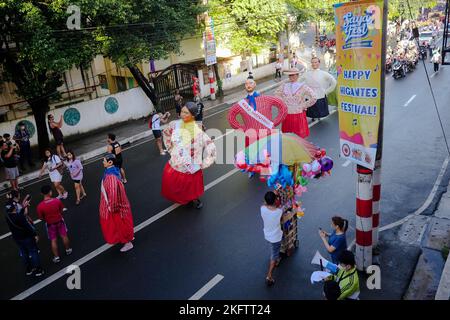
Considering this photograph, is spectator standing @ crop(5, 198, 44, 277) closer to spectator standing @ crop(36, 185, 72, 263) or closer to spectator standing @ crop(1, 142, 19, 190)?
spectator standing @ crop(36, 185, 72, 263)

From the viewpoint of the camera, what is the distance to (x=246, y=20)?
22.1 meters

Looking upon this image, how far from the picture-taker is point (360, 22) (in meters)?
5.43

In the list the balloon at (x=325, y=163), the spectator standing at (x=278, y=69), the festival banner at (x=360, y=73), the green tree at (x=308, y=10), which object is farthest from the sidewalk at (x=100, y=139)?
the festival banner at (x=360, y=73)

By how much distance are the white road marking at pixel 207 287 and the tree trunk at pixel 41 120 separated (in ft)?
32.2

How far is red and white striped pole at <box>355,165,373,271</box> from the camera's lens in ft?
20.1

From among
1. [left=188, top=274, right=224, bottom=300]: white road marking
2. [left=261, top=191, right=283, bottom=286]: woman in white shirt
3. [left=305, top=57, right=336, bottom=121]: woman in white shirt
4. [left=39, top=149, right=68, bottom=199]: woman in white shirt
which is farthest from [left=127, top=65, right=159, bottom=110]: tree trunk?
Answer: [left=261, top=191, right=283, bottom=286]: woman in white shirt

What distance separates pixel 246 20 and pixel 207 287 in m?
18.1

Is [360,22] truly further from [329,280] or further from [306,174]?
[329,280]

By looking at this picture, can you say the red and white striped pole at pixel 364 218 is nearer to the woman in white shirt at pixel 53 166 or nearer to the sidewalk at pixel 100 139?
the woman in white shirt at pixel 53 166

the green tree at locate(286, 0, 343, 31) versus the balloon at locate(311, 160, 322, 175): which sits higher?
the green tree at locate(286, 0, 343, 31)

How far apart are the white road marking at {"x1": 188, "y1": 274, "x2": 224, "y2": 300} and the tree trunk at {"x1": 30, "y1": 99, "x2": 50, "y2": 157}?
9802mm
